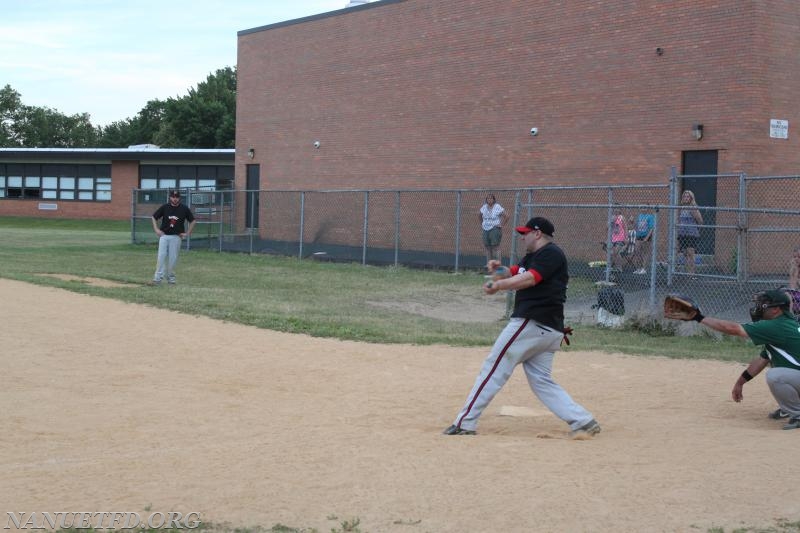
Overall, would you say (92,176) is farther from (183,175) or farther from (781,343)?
(781,343)

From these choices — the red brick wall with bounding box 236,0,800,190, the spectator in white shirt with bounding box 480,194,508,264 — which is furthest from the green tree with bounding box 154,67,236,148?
the spectator in white shirt with bounding box 480,194,508,264

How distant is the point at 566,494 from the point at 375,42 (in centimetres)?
2556

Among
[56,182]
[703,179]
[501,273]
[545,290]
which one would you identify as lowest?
[545,290]

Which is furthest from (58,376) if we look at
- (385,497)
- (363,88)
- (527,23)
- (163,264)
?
(363,88)

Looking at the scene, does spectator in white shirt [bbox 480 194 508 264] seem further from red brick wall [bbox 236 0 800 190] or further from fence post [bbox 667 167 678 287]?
fence post [bbox 667 167 678 287]

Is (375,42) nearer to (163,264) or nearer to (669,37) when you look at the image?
(669,37)

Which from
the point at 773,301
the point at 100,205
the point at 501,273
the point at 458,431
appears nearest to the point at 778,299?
the point at 773,301

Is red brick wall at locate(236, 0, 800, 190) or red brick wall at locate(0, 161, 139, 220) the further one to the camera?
red brick wall at locate(0, 161, 139, 220)

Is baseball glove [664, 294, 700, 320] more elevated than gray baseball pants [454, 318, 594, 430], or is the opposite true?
baseball glove [664, 294, 700, 320]

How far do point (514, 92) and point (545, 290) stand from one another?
61.1 feet

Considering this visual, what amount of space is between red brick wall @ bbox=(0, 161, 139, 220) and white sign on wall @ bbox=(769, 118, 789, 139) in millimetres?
41463

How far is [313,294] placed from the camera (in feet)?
61.1

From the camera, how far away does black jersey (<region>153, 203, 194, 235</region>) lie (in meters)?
19.1

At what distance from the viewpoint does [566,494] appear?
595 centimetres
